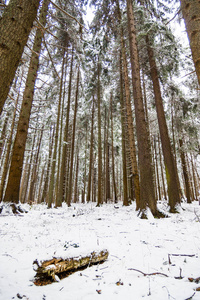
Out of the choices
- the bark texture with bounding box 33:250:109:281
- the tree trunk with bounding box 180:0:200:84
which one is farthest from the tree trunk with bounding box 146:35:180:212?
the bark texture with bounding box 33:250:109:281

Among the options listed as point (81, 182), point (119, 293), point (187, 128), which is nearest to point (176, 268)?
point (119, 293)

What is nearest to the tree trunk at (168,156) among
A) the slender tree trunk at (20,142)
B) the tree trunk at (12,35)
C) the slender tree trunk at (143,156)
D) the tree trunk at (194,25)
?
the slender tree trunk at (143,156)

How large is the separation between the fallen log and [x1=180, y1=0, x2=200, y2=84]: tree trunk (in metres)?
3.33

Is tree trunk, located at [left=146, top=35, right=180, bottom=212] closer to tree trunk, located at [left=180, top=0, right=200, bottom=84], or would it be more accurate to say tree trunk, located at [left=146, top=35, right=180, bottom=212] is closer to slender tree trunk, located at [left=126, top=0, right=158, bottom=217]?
slender tree trunk, located at [left=126, top=0, right=158, bottom=217]

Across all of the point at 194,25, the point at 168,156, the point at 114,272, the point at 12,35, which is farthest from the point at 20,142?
the point at 168,156

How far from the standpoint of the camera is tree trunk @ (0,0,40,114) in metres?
1.86

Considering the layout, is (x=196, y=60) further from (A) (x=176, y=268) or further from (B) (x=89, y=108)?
(B) (x=89, y=108)

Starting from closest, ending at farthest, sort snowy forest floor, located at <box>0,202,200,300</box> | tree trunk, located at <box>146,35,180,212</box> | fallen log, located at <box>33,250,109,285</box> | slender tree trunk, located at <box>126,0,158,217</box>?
snowy forest floor, located at <box>0,202,200,300</box>, fallen log, located at <box>33,250,109,285</box>, slender tree trunk, located at <box>126,0,158,217</box>, tree trunk, located at <box>146,35,180,212</box>

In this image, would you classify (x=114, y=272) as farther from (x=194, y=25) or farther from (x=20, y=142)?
(x=20, y=142)

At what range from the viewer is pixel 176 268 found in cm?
202

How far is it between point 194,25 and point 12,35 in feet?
10.1

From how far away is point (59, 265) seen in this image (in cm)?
183

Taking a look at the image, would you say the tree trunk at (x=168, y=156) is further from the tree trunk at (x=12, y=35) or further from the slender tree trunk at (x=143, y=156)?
the tree trunk at (x=12, y=35)

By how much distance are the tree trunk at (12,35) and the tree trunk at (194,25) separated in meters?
2.72
